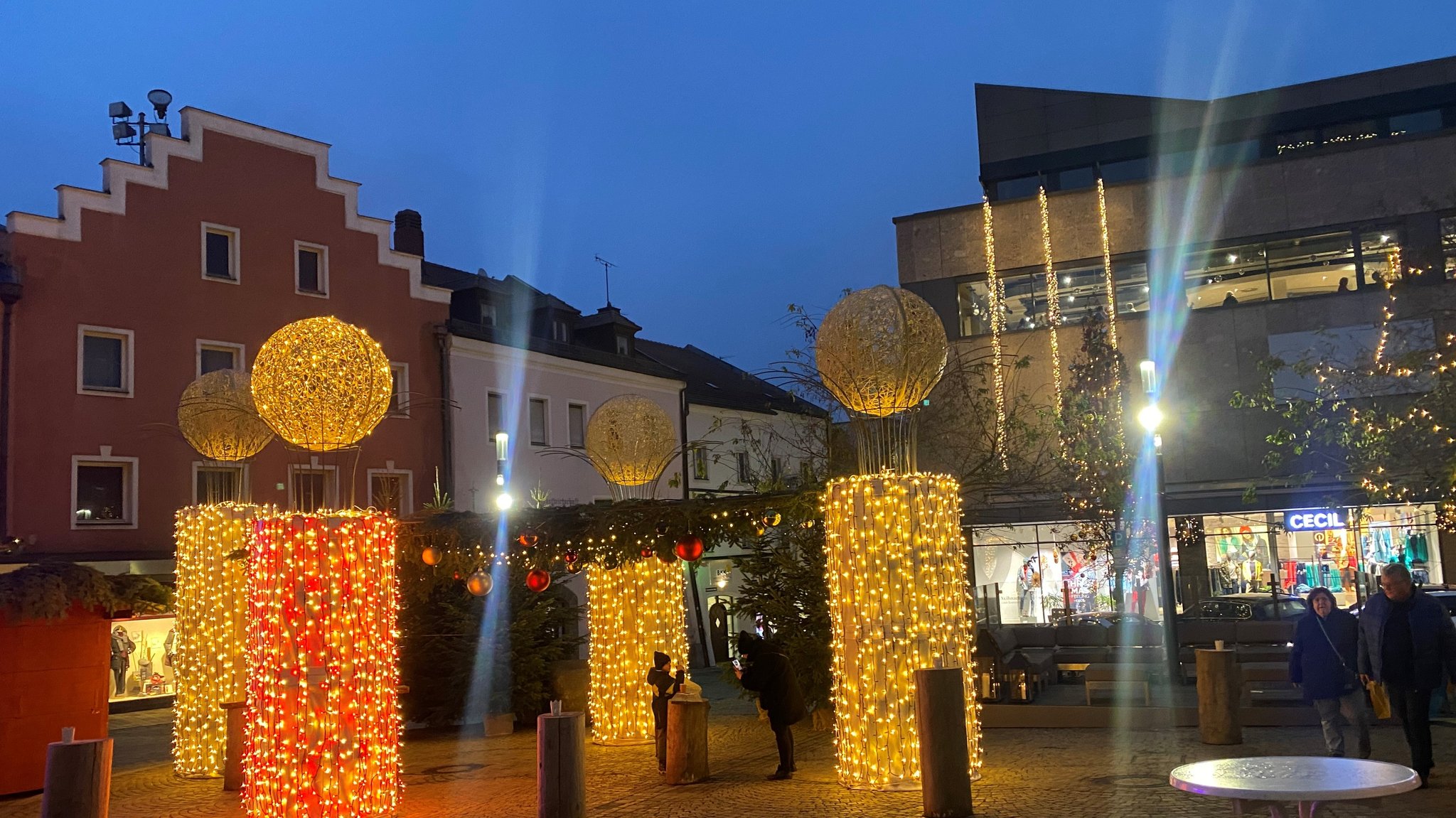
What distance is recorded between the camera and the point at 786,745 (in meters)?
11.2

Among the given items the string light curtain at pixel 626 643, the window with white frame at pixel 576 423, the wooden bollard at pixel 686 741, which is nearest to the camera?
the wooden bollard at pixel 686 741

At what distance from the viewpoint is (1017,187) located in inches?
1213

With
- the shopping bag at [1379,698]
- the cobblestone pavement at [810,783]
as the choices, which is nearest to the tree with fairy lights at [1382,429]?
the shopping bag at [1379,698]

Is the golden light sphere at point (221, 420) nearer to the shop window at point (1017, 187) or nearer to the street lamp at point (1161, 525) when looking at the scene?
the street lamp at point (1161, 525)

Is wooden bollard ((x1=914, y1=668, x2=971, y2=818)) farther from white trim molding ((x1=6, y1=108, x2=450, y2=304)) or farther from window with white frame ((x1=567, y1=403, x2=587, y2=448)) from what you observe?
window with white frame ((x1=567, y1=403, x2=587, y2=448))

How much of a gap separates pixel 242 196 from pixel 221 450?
11457mm

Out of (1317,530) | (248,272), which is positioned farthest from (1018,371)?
(248,272)

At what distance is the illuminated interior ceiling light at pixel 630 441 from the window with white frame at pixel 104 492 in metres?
11.2

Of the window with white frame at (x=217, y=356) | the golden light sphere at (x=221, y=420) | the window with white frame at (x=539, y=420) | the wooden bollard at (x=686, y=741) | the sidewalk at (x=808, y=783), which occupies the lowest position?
the sidewalk at (x=808, y=783)

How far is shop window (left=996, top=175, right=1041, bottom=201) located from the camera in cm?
3047

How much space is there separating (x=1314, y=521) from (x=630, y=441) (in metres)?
14.1

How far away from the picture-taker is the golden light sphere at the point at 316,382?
9266mm

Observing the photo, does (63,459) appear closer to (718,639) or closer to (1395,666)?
(718,639)

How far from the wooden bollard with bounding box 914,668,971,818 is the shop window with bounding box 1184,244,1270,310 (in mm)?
19218
